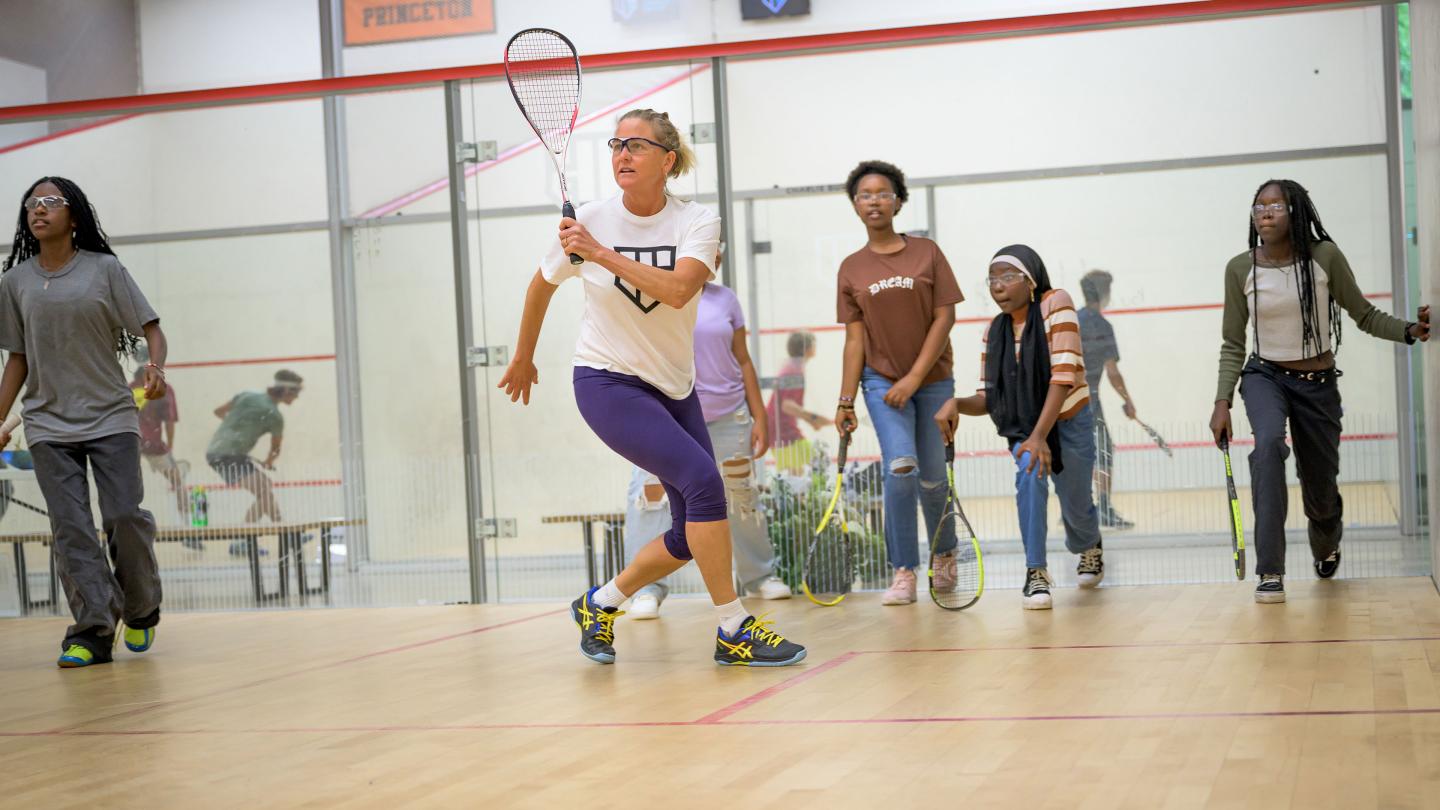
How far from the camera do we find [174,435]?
6.73 meters

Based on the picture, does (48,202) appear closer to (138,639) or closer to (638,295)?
(138,639)

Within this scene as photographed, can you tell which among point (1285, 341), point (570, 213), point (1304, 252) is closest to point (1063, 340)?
point (1285, 341)

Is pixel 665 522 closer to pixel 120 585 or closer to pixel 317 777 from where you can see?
pixel 120 585

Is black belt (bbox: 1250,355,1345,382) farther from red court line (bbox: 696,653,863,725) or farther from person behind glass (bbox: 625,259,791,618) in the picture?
red court line (bbox: 696,653,863,725)

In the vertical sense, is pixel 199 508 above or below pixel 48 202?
below

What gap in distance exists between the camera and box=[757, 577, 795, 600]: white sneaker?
5824mm

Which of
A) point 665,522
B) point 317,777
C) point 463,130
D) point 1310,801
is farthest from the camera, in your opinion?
point 463,130

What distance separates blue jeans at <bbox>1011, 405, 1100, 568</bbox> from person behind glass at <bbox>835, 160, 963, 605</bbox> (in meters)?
0.32

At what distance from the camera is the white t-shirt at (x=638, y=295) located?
3908mm

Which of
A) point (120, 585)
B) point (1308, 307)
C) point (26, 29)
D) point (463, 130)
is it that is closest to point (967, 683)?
point (1308, 307)

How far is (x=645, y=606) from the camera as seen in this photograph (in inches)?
217

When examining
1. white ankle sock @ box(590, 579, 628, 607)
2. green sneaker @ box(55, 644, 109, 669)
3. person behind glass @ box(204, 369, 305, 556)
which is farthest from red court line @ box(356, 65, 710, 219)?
white ankle sock @ box(590, 579, 628, 607)

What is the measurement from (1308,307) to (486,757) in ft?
10.4

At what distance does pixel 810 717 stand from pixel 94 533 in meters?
2.63
